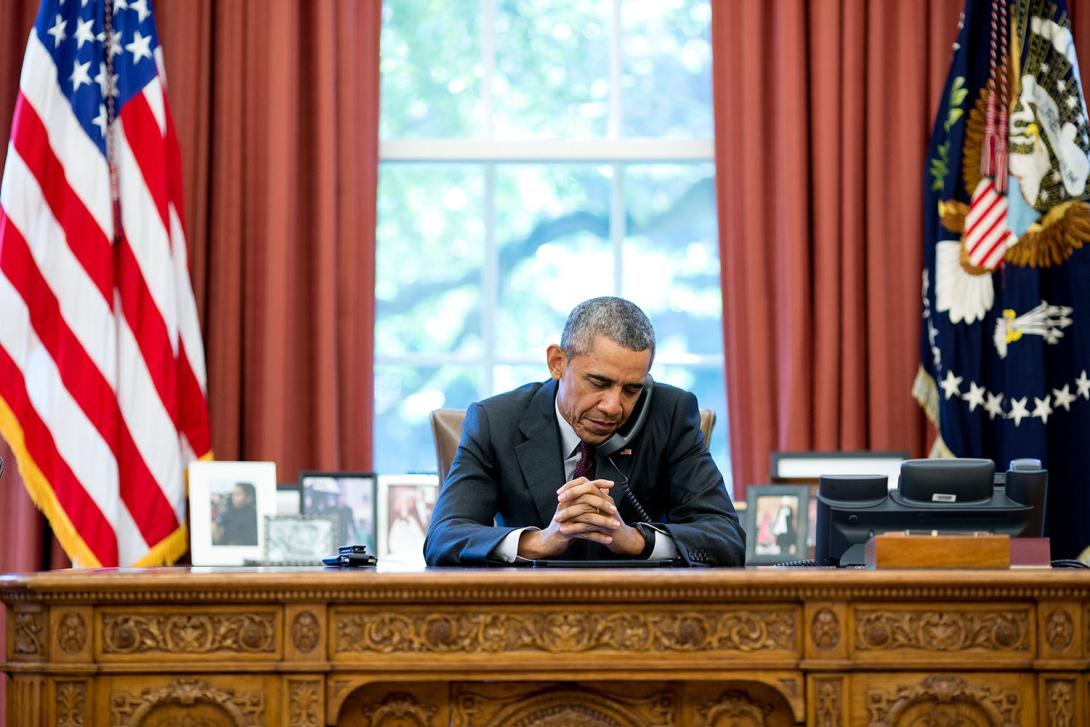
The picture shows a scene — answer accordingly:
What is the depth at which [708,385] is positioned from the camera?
495 centimetres

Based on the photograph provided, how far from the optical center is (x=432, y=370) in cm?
495

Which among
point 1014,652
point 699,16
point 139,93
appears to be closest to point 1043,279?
point 699,16

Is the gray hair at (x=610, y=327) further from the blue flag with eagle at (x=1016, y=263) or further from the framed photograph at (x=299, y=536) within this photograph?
the blue flag with eagle at (x=1016, y=263)

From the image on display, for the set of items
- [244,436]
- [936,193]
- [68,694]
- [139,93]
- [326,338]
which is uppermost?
[139,93]

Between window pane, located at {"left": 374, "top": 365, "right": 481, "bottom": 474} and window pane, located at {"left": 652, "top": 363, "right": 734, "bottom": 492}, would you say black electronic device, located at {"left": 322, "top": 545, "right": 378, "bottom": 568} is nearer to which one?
window pane, located at {"left": 374, "top": 365, "right": 481, "bottom": 474}

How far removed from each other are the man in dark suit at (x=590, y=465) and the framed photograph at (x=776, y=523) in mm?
1094

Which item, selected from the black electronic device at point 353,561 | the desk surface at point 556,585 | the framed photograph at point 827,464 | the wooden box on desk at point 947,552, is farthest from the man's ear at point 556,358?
the framed photograph at point 827,464

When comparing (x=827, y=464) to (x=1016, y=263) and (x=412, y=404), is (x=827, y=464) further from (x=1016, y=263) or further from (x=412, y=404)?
(x=412, y=404)

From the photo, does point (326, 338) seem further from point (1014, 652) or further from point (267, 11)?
point (1014, 652)

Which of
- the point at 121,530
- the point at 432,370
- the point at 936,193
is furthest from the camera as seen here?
the point at 432,370

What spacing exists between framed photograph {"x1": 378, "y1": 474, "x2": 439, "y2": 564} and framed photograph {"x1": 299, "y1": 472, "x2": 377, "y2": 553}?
0.04 metres

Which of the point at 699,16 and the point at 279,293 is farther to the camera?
the point at 699,16

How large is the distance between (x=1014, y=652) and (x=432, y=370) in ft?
9.55

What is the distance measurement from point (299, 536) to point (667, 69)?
220cm
